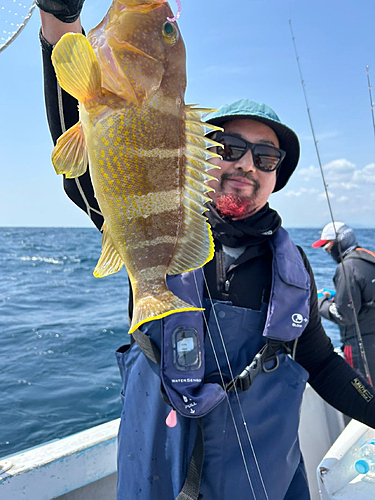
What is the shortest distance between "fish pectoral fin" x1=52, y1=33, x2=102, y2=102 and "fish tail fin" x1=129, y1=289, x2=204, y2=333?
55 centimetres

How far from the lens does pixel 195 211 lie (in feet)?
3.71

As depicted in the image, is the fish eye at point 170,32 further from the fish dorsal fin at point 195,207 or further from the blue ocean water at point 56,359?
the blue ocean water at point 56,359

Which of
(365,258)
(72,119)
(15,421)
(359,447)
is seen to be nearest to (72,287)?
(15,421)

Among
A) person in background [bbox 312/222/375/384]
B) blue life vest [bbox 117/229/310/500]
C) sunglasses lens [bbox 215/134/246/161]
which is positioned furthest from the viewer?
person in background [bbox 312/222/375/384]

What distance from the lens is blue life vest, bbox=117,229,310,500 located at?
1.76 metres

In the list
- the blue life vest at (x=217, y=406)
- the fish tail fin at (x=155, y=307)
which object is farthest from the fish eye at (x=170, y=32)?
the blue life vest at (x=217, y=406)

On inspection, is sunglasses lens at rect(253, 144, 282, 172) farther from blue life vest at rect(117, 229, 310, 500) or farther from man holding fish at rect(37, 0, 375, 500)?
blue life vest at rect(117, 229, 310, 500)

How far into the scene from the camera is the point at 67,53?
898 mm

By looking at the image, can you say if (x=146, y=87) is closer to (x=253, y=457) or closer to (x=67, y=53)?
(x=67, y=53)

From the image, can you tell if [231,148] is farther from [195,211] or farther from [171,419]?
[171,419]

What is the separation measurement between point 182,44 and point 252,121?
1240 millimetres

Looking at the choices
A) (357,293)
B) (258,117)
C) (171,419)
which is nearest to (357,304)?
(357,293)

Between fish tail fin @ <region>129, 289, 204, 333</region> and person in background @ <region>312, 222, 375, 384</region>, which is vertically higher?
fish tail fin @ <region>129, 289, 204, 333</region>

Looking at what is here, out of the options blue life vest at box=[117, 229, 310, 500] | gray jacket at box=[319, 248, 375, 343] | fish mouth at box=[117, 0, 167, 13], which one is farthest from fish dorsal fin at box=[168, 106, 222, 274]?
gray jacket at box=[319, 248, 375, 343]
